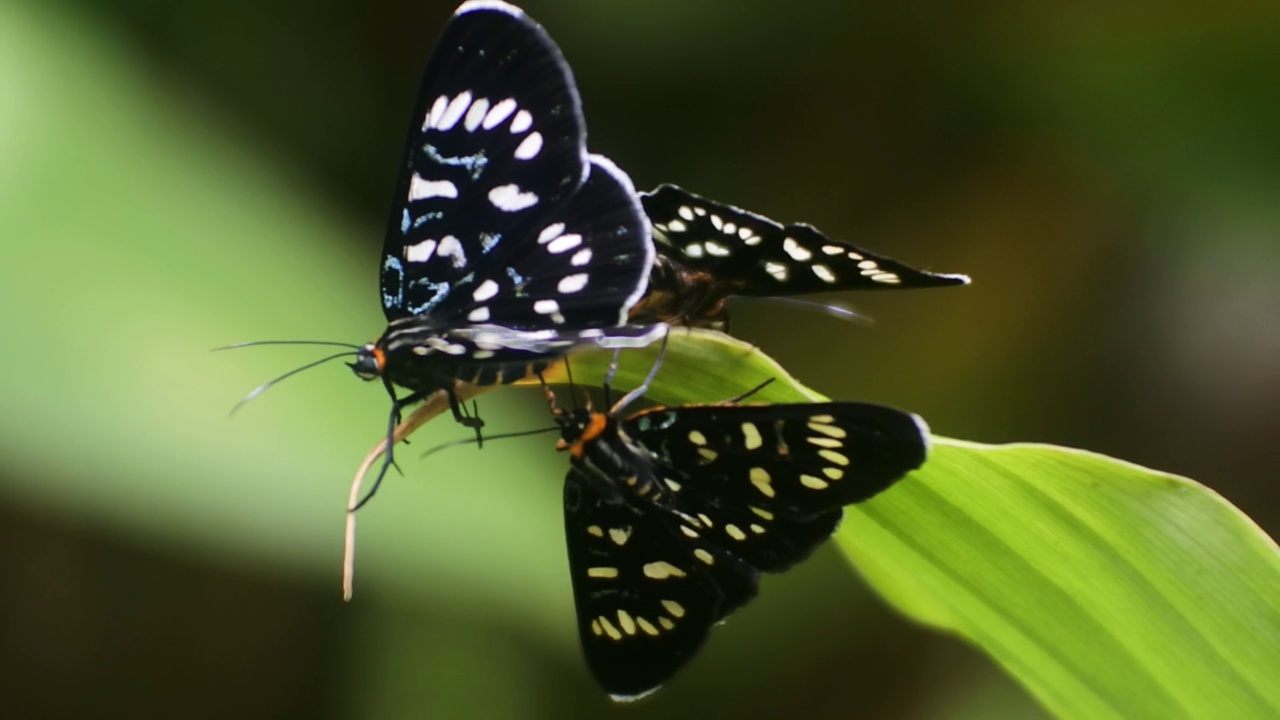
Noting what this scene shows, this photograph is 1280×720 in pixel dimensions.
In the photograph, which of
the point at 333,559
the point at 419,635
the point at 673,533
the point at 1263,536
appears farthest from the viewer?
the point at 419,635

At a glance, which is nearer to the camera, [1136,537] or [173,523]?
[1136,537]

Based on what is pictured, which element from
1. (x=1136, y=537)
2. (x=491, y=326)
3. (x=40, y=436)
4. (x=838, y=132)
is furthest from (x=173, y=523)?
(x=838, y=132)

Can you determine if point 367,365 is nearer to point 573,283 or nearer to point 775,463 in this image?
point 573,283

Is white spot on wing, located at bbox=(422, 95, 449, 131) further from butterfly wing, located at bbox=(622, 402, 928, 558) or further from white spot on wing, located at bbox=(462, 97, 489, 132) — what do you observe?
butterfly wing, located at bbox=(622, 402, 928, 558)

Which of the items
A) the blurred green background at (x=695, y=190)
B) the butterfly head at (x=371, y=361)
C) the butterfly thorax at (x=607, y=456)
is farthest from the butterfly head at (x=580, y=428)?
the blurred green background at (x=695, y=190)

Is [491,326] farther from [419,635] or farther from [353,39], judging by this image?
[353,39]

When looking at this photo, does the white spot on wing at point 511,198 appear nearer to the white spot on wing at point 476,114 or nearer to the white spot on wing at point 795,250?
the white spot on wing at point 476,114

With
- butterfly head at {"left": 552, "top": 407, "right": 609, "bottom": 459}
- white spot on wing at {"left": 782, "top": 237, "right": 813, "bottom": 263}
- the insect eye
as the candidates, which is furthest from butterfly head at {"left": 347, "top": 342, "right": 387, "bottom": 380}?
white spot on wing at {"left": 782, "top": 237, "right": 813, "bottom": 263}

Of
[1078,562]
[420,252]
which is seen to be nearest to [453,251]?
[420,252]

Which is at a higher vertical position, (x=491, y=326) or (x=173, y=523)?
(x=491, y=326)
